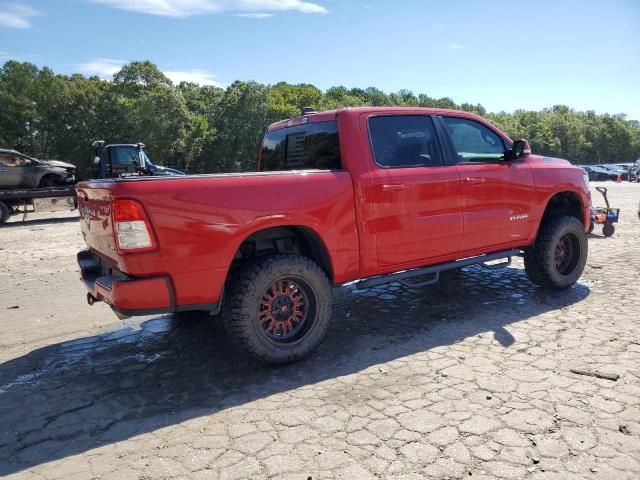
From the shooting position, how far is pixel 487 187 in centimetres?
499

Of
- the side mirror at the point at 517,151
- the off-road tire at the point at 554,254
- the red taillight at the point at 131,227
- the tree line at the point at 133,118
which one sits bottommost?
the off-road tire at the point at 554,254

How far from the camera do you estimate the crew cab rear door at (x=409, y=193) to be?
4262 mm

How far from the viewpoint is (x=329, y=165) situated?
4352 millimetres

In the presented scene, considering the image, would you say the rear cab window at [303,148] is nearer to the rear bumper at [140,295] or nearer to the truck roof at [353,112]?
the truck roof at [353,112]

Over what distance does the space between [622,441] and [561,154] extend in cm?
10707

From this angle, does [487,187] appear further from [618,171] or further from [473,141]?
[618,171]

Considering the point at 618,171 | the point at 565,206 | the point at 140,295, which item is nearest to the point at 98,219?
the point at 140,295

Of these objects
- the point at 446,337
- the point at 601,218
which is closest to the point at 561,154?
the point at 601,218

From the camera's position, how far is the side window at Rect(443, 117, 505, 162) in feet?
16.3

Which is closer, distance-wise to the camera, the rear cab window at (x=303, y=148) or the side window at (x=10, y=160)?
the rear cab window at (x=303, y=148)

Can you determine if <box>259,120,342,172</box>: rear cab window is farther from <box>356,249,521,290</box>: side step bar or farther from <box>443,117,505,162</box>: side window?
<box>443,117,505,162</box>: side window

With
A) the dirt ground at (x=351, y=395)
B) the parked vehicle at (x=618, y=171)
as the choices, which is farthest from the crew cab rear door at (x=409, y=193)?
the parked vehicle at (x=618, y=171)

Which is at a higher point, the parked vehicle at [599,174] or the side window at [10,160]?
the side window at [10,160]

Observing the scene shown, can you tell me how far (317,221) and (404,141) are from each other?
1324 mm
